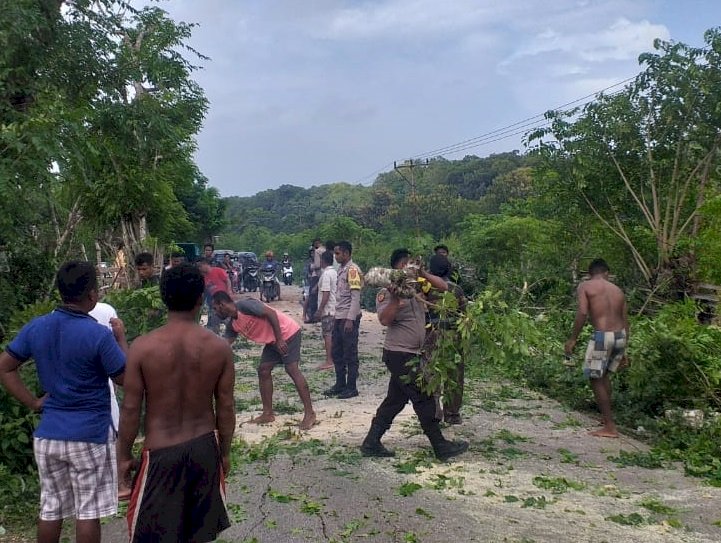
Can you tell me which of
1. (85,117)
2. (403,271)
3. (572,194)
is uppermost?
(85,117)

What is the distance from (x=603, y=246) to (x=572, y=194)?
1.34m

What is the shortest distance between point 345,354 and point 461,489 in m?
3.96

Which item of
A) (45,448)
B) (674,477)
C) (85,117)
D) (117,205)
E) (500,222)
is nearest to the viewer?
(45,448)

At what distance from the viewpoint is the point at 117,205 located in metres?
13.0

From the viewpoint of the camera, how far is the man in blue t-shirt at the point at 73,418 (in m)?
3.95

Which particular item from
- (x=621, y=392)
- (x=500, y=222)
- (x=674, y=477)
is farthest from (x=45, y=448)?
(x=500, y=222)

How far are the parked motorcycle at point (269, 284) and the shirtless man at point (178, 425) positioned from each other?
21.3m

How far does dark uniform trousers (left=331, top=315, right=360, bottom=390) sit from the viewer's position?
943 centimetres

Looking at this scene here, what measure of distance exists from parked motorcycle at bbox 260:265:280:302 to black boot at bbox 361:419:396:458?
60.9 ft

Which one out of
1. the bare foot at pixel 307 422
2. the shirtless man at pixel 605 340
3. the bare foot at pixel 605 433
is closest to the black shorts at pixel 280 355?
the bare foot at pixel 307 422

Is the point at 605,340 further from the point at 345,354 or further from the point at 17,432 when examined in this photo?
the point at 17,432

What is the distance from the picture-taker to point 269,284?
990 inches

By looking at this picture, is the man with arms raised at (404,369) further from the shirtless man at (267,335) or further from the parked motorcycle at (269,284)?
the parked motorcycle at (269,284)

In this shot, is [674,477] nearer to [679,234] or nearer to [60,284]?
[60,284]
